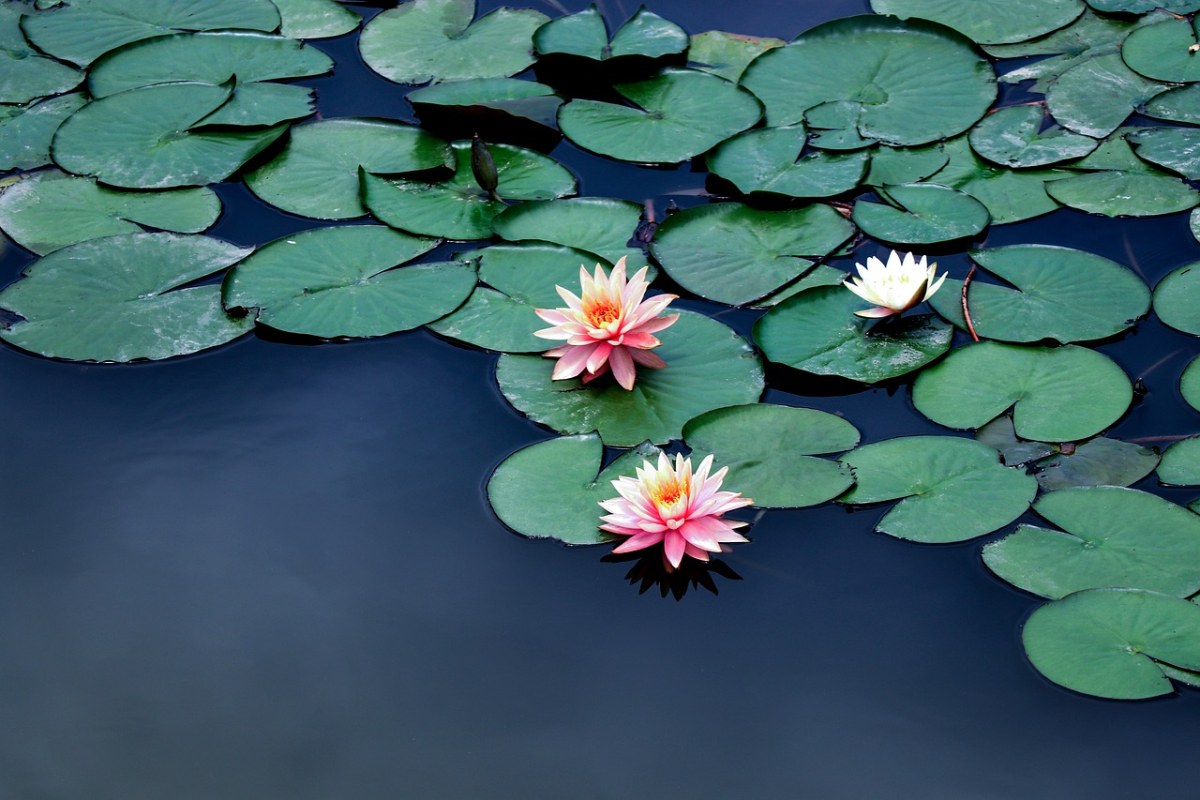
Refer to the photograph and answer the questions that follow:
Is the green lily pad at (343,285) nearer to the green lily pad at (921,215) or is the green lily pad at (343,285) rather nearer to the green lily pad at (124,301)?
the green lily pad at (124,301)

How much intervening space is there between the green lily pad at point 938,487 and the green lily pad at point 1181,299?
93 cm

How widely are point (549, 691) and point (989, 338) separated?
1848 mm

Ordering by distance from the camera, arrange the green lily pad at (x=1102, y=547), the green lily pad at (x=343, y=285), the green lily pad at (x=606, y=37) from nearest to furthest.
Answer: the green lily pad at (x=1102, y=547), the green lily pad at (x=343, y=285), the green lily pad at (x=606, y=37)

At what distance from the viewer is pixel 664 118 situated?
14.4ft

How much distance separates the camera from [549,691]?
109 inches

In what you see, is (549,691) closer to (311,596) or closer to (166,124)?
(311,596)

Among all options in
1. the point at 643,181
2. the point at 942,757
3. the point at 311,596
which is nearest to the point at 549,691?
the point at 311,596

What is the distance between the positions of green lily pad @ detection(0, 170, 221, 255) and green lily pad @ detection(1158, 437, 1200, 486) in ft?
11.0

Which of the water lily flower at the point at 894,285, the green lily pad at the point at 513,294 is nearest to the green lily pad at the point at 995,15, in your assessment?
the water lily flower at the point at 894,285

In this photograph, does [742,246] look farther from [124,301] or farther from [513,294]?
[124,301]

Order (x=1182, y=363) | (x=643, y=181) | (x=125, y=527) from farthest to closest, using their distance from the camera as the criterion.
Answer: (x=643, y=181)
(x=1182, y=363)
(x=125, y=527)

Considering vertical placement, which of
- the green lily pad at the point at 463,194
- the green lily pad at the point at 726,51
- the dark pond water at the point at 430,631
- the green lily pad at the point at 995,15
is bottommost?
the dark pond water at the point at 430,631

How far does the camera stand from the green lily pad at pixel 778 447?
311 cm

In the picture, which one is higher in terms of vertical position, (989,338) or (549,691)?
(989,338)
